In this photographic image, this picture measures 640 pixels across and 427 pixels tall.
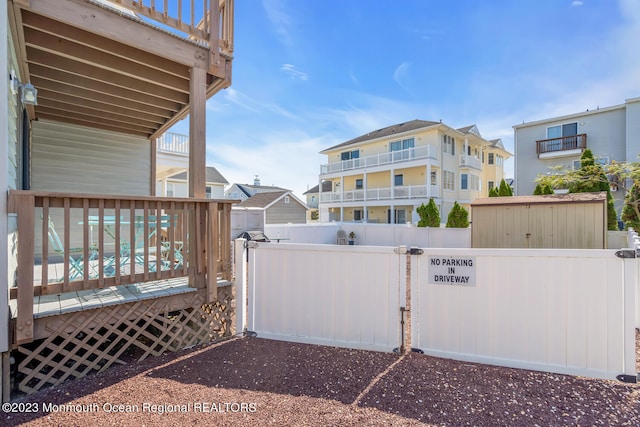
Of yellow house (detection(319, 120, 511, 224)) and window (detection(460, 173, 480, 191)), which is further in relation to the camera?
window (detection(460, 173, 480, 191))

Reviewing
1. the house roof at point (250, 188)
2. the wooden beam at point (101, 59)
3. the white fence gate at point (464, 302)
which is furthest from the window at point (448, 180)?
the house roof at point (250, 188)

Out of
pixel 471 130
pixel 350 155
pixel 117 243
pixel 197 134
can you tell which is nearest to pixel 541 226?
pixel 197 134

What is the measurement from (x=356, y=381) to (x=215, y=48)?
14.0ft

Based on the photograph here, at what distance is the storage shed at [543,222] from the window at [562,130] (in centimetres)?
1310

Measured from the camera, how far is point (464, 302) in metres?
3.07

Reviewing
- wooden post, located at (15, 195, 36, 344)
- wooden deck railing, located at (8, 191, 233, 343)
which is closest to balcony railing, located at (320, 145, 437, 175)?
wooden deck railing, located at (8, 191, 233, 343)

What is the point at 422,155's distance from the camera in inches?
777

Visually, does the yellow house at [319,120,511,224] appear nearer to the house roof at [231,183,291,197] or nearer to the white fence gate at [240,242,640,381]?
the house roof at [231,183,291,197]

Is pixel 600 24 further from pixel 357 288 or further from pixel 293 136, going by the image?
pixel 293 136

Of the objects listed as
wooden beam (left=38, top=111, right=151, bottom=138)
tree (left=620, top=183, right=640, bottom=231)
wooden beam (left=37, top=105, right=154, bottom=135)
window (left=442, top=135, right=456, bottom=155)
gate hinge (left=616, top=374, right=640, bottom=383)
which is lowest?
gate hinge (left=616, top=374, right=640, bottom=383)

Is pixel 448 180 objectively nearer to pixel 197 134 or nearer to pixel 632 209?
pixel 632 209

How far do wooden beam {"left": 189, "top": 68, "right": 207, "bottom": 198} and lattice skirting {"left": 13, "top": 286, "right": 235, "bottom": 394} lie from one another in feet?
4.51

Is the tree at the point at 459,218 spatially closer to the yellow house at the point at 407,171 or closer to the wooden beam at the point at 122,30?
the yellow house at the point at 407,171

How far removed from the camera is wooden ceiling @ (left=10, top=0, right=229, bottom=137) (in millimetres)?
3230
